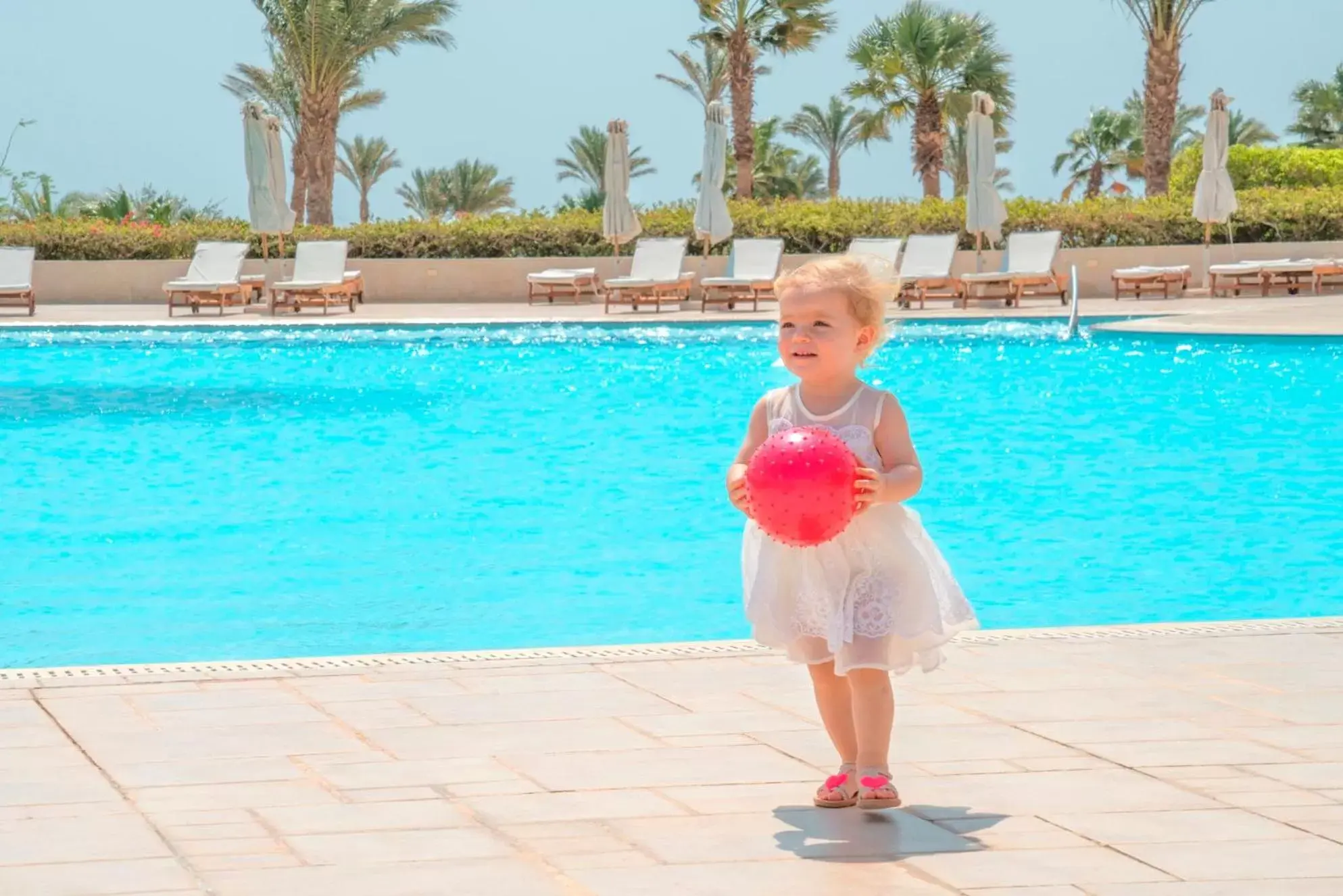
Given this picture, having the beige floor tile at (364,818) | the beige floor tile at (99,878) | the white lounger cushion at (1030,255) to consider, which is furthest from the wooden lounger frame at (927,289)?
the beige floor tile at (99,878)

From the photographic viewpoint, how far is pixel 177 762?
3854mm

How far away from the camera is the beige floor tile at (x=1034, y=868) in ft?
9.67

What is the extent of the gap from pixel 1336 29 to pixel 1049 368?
37.3 meters

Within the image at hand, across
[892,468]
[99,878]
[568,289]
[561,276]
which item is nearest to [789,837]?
[892,468]

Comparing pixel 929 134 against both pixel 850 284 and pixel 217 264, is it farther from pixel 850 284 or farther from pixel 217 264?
pixel 850 284

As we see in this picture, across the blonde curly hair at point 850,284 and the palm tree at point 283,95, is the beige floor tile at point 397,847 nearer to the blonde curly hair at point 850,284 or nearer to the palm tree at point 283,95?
the blonde curly hair at point 850,284

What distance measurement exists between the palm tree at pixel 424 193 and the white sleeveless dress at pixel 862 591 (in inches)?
2034

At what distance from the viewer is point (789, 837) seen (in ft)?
10.8

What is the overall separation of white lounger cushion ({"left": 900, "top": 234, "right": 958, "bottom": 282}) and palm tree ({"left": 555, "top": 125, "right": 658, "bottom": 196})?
3172cm

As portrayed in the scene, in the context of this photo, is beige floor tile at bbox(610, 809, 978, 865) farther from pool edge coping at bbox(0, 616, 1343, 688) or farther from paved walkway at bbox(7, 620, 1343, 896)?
pool edge coping at bbox(0, 616, 1343, 688)

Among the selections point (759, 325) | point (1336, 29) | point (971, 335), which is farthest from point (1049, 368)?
point (1336, 29)

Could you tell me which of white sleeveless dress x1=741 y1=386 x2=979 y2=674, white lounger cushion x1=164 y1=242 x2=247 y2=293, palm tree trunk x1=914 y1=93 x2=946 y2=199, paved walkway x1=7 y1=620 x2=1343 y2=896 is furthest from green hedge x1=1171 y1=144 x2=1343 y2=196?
white sleeveless dress x1=741 y1=386 x2=979 y2=674

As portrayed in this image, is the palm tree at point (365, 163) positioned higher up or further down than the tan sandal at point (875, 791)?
higher up

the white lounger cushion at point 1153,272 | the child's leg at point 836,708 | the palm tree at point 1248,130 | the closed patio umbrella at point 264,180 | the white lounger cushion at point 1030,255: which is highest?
the palm tree at point 1248,130
